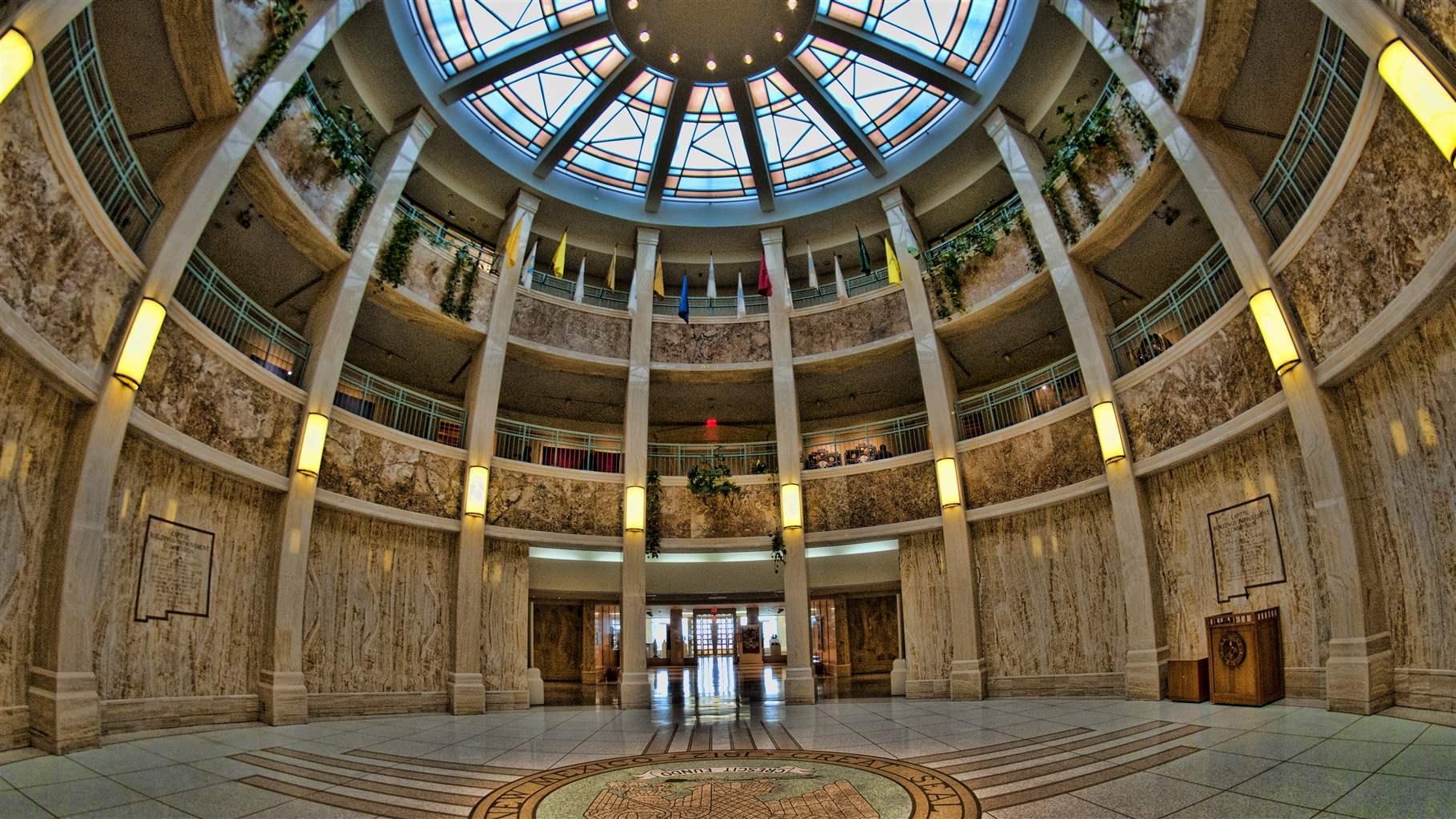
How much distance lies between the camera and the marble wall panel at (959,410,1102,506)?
1280 cm

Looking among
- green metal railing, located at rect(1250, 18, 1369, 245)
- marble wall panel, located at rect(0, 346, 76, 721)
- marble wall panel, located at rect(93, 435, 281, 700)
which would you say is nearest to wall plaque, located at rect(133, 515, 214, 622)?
marble wall panel, located at rect(93, 435, 281, 700)

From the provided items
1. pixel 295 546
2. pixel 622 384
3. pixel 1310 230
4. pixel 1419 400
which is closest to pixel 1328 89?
pixel 1310 230

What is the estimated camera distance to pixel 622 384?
17.7m

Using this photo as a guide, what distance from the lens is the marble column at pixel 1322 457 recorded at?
7.77m

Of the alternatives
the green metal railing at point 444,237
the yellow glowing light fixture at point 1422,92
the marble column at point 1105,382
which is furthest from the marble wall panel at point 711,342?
the yellow glowing light fixture at point 1422,92

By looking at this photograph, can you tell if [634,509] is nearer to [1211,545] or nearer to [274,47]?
[274,47]

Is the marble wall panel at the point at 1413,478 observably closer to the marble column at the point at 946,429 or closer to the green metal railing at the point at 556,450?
the marble column at the point at 946,429

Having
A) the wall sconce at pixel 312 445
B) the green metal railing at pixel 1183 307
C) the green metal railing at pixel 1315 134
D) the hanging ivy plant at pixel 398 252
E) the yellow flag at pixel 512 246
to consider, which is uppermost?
the yellow flag at pixel 512 246

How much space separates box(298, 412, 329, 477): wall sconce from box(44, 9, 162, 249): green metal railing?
12.1 feet

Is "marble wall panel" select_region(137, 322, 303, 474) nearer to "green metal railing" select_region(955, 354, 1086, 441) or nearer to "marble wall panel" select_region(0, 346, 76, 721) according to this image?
"marble wall panel" select_region(0, 346, 76, 721)

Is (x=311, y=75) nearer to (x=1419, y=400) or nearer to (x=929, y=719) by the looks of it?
(x=929, y=719)

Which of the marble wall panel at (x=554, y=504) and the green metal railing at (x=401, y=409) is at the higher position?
the green metal railing at (x=401, y=409)

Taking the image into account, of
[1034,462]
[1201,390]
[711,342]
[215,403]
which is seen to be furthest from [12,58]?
[1034,462]

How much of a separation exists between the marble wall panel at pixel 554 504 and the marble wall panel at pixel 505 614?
61 centimetres
